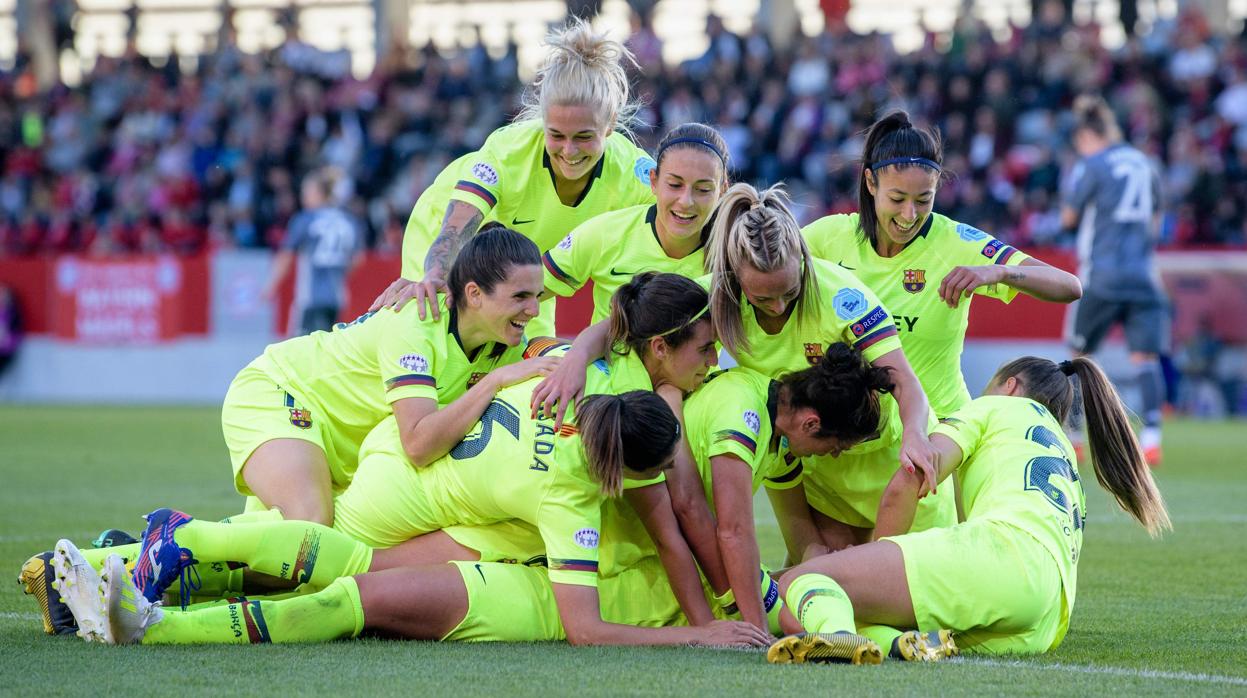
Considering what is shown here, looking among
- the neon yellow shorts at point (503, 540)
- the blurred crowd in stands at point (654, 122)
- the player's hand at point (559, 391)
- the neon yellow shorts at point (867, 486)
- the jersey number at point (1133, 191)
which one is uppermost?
the blurred crowd in stands at point (654, 122)

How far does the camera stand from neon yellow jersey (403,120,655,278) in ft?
20.4

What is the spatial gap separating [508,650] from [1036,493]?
67.2 inches

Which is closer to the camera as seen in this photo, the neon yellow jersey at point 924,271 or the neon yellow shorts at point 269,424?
the neon yellow shorts at point 269,424

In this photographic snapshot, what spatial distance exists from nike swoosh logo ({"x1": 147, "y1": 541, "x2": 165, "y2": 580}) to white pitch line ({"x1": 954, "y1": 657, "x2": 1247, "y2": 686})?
7.86 ft

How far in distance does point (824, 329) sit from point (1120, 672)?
1517 millimetres

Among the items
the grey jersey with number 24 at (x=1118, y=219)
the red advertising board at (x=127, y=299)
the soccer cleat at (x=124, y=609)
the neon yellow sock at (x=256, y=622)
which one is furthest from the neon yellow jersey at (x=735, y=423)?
the red advertising board at (x=127, y=299)

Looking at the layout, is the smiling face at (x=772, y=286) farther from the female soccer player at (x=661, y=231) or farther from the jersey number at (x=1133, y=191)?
the jersey number at (x=1133, y=191)

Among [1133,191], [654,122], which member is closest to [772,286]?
[1133,191]

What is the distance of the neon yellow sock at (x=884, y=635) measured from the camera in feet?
14.6

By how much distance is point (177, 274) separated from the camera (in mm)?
18812

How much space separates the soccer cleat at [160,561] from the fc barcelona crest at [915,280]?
2776mm

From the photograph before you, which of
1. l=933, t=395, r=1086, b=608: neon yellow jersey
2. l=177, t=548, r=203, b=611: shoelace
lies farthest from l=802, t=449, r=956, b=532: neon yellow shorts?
l=177, t=548, r=203, b=611: shoelace

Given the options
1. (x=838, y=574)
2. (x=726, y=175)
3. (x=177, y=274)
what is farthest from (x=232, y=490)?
(x=177, y=274)

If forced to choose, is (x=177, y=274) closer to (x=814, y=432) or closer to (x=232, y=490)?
(x=232, y=490)
